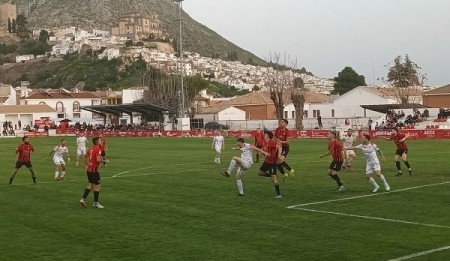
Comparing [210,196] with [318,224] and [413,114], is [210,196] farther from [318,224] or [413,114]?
[413,114]

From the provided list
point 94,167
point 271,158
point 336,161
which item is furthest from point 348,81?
point 94,167

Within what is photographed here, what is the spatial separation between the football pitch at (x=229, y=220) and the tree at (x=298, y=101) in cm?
5499

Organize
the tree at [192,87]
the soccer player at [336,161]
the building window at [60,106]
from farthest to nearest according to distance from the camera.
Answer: the building window at [60,106] → the tree at [192,87] → the soccer player at [336,161]

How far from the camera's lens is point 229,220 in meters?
17.0

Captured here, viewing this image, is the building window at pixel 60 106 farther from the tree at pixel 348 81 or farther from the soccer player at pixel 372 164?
the soccer player at pixel 372 164

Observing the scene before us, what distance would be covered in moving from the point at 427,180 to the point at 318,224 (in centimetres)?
999

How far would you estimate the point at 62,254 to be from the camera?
1358cm

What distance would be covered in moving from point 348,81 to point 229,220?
12685 centimetres

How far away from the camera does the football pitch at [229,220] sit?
44.3 feet

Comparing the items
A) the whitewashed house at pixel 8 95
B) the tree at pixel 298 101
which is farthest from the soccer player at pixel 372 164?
the whitewashed house at pixel 8 95

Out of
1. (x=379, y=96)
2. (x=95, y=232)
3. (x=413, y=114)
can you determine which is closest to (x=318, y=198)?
(x=95, y=232)

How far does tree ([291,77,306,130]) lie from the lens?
83644mm

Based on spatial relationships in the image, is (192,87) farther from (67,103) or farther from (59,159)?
(59,159)

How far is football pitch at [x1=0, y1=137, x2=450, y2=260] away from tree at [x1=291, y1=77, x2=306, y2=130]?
55.0 meters
